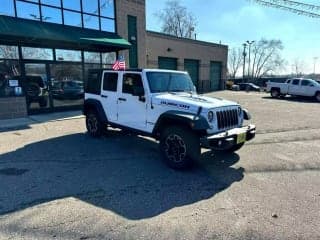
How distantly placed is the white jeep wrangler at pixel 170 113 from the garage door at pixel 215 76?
27.7 meters

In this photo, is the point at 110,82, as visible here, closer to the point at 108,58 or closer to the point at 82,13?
the point at 82,13

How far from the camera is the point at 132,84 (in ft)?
21.4

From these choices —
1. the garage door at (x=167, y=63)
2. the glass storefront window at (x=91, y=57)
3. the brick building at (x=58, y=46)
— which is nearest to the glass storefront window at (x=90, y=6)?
the brick building at (x=58, y=46)

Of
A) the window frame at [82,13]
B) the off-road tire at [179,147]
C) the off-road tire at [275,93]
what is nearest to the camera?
the off-road tire at [179,147]

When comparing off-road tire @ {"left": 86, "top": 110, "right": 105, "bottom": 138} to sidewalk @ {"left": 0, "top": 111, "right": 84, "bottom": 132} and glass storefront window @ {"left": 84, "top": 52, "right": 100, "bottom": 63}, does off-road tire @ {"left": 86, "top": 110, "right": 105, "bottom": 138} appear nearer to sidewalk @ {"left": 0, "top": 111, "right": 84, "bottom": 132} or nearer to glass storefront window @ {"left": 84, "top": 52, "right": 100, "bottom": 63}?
sidewalk @ {"left": 0, "top": 111, "right": 84, "bottom": 132}

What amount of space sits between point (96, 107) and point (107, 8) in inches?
382

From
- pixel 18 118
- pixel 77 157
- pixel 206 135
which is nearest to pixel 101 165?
pixel 77 157

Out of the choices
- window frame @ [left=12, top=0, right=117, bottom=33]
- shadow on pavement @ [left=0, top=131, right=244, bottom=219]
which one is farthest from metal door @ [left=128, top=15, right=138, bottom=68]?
shadow on pavement @ [left=0, top=131, right=244, bottom=219]

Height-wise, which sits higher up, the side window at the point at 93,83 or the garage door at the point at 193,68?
the garage door at the point at 193,68

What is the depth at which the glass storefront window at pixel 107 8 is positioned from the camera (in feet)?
49.3

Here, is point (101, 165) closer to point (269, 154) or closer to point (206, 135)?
point (206, 135)

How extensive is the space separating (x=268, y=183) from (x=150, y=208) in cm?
225

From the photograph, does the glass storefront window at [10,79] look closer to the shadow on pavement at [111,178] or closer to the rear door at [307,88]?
the shadow on pavement at [111,178]

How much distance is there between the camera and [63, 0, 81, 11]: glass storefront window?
13.3 m
